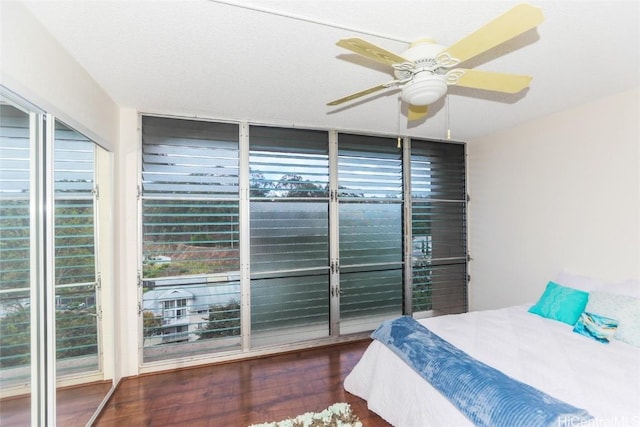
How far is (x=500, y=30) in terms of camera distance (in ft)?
3.92

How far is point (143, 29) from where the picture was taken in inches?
66.9

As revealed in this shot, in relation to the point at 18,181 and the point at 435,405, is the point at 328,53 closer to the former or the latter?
the point at 18,181

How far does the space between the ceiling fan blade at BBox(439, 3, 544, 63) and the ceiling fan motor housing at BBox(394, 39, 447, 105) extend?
3.2 inches

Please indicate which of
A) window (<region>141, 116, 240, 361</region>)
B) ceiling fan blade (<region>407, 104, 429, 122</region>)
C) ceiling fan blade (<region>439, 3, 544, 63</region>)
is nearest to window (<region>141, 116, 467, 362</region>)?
window (<region>141, 116, 240, 361</region>)

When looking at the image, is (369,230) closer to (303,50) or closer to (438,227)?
(438,227)

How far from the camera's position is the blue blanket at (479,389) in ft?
4.65

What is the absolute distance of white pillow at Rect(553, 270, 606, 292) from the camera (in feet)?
9.15

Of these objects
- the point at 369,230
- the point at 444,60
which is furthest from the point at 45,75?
the point at 369,230

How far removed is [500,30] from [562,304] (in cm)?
266

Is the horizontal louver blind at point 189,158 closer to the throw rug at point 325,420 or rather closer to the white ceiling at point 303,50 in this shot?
the white ceiling at point 303,50

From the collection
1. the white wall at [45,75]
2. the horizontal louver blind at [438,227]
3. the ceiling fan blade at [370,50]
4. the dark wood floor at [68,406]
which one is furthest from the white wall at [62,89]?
the horizontal louver blind at [438,227]

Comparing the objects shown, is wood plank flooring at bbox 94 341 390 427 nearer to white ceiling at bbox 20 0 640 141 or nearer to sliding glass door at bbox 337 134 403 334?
sliding glass door at bbox 337 134 403 334

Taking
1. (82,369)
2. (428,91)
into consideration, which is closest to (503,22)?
(428,91)

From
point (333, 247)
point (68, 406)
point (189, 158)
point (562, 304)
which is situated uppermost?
point (189, 158)
